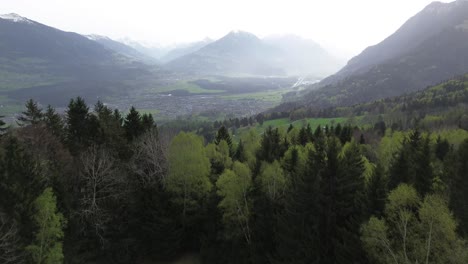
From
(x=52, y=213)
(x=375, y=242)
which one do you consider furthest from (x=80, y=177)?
(x=375, y=242)

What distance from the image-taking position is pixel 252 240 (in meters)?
36.0

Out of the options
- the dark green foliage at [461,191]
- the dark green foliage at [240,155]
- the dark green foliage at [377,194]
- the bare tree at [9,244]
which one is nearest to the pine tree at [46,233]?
the bare tree at [9,244]

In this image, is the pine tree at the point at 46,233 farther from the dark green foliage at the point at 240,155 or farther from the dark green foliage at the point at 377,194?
the dark green foliage at the point at 240,155

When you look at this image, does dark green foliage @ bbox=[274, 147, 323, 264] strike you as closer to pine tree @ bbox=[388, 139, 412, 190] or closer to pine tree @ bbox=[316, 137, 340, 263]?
pine tree @ bbox=[316, 137, 340, 263]

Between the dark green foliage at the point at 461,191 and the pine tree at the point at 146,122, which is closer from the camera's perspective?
the dark green foliage at the point at 461,191

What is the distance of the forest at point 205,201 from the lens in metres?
24.1

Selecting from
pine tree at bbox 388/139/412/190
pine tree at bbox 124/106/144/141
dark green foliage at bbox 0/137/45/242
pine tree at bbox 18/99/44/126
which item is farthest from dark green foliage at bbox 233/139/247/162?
dark green foliage at bbox 0/137/45/242

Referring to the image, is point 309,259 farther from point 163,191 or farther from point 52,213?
point 52,213

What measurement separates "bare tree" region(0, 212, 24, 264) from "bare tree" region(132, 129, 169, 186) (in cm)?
1411

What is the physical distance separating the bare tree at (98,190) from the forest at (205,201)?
0.19m

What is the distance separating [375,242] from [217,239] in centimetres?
1865

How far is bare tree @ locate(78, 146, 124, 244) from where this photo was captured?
3506 centimetres

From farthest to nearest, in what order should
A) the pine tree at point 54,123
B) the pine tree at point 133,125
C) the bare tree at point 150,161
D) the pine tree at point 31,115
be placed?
the pine tree at point 133,125 < the pine tree at point 54,123 < the pine tree at point 31,115 < the bare tree at point 150,161

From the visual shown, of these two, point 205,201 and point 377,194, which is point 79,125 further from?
point 377,194
